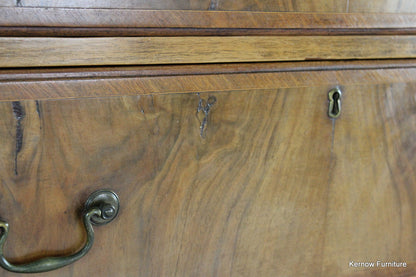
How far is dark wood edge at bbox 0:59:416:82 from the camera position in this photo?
321 mm

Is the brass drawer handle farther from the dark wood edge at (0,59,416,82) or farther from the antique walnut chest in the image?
the dark wood edge at (0,59,416,82)

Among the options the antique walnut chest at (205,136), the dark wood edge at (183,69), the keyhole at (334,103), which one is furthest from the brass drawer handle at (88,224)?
the keyhole at (334,103)

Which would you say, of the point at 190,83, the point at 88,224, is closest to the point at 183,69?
the point at 190,83

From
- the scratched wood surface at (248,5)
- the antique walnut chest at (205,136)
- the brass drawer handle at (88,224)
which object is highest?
the scratched wood surface at (248,5)

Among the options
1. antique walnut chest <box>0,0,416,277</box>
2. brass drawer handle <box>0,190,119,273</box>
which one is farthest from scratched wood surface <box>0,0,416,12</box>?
brass drawer handle <box>0,190,119,273</box>

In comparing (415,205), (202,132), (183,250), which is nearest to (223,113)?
(202,132)

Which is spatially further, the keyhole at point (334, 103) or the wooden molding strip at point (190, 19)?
the keyhole at point (334, 103)

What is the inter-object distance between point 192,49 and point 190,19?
25 mm

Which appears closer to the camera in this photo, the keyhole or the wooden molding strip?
the wooden molding strip

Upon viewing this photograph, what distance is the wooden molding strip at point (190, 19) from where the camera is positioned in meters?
0.31

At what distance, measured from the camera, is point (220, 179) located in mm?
396

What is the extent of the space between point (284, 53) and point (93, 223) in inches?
9.0

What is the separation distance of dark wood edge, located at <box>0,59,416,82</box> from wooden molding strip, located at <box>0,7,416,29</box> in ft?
0.11

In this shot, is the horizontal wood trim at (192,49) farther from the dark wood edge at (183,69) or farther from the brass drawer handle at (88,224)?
the brass drawer handle at (88,224)
